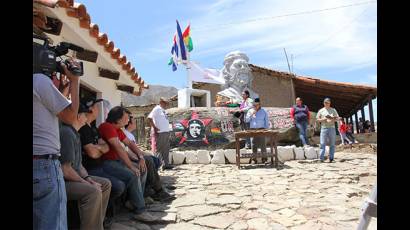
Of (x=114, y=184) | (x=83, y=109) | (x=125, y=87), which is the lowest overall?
(x=114, y=184)

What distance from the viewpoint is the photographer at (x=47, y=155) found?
2.32 m

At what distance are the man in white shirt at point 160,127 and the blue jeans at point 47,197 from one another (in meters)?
6.33

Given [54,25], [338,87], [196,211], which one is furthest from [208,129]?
[54,25]

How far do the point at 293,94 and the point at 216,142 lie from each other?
7111mm

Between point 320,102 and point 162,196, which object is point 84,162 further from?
point 320,102

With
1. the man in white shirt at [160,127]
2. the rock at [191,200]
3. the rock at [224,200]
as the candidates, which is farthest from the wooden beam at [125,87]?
the rock at [224,200]

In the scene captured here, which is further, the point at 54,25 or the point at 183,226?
the point at 183,226

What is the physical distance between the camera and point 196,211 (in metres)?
5.10

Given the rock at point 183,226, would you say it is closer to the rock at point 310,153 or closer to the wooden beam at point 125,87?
the wooden beam at point 125,87

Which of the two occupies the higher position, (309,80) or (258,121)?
(309,80)

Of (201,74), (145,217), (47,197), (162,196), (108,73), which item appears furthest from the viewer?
(201,74)

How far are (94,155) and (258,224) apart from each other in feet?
6.71
